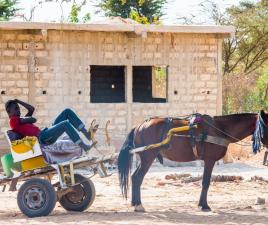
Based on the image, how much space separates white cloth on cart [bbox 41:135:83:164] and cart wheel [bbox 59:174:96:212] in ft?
1.59

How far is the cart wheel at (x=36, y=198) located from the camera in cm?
1182

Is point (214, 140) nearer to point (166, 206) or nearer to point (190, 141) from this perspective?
point (190, 141)

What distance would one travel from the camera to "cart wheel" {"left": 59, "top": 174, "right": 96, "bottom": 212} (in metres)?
12.5

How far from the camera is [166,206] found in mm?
13406

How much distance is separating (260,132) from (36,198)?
373cm

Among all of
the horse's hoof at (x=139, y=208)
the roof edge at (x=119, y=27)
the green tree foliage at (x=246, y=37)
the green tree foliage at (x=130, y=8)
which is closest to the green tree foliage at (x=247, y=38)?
the green tree foliage at (x=246, y=37)

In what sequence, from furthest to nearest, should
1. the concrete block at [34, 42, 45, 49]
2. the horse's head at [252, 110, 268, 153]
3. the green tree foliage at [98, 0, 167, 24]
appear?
the green tree foliage at [98, 0, 167, 24] → the concrete block at [34, 42, 45, 49] → the horse's head at [252, 110, 268, 153]

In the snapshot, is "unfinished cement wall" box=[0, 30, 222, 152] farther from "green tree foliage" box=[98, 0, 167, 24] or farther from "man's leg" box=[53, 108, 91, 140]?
"green tree foliage" box=[98, 0, 167, 24]

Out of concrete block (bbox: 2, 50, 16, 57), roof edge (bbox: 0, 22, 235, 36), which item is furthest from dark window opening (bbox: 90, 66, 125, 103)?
concrete block (bbox: 2, 50, 16, 57)

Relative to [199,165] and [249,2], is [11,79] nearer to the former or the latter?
[199,165]

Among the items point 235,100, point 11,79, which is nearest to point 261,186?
point 11,79

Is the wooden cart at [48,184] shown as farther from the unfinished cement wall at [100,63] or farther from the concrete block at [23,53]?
the concrete block at [23,53]

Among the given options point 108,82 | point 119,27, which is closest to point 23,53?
point 119,27

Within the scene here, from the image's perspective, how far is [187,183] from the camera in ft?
54.1
